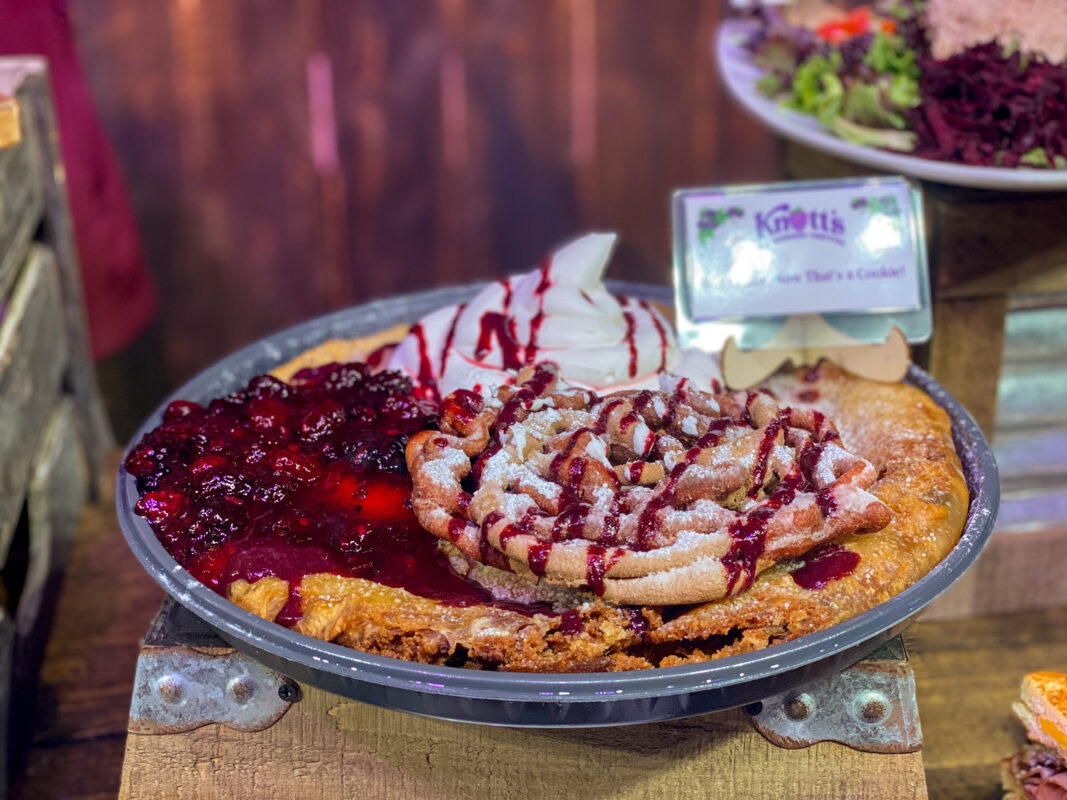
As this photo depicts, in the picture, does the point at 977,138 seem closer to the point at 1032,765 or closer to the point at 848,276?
the point at 848,276

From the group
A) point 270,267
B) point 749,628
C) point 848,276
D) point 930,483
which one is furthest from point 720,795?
point 270,267

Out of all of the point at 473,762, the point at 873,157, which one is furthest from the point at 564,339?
the point at 873,157

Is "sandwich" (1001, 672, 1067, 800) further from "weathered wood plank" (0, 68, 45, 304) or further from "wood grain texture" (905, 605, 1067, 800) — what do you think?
"weathered wood plank" (0, 68, 45, 304)

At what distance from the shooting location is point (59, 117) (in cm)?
330

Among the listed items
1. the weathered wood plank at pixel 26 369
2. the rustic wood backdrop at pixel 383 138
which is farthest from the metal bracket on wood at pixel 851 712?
the rustic wood backdrop at pixel 383 138

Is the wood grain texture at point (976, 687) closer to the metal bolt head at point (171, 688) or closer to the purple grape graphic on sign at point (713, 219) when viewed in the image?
the purple grape graphic on sign at point (713, 219)

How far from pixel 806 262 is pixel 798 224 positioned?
0.23ft

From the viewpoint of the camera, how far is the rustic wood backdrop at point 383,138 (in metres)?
4.01

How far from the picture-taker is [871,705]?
1.52 m

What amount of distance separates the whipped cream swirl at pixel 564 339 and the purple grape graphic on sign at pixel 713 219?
0.55ft

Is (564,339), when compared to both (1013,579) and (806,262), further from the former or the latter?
(1013,579)

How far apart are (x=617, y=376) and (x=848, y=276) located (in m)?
0.43

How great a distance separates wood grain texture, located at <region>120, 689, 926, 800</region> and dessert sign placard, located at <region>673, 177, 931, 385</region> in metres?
0.70

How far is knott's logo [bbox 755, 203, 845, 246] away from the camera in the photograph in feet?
6.23
